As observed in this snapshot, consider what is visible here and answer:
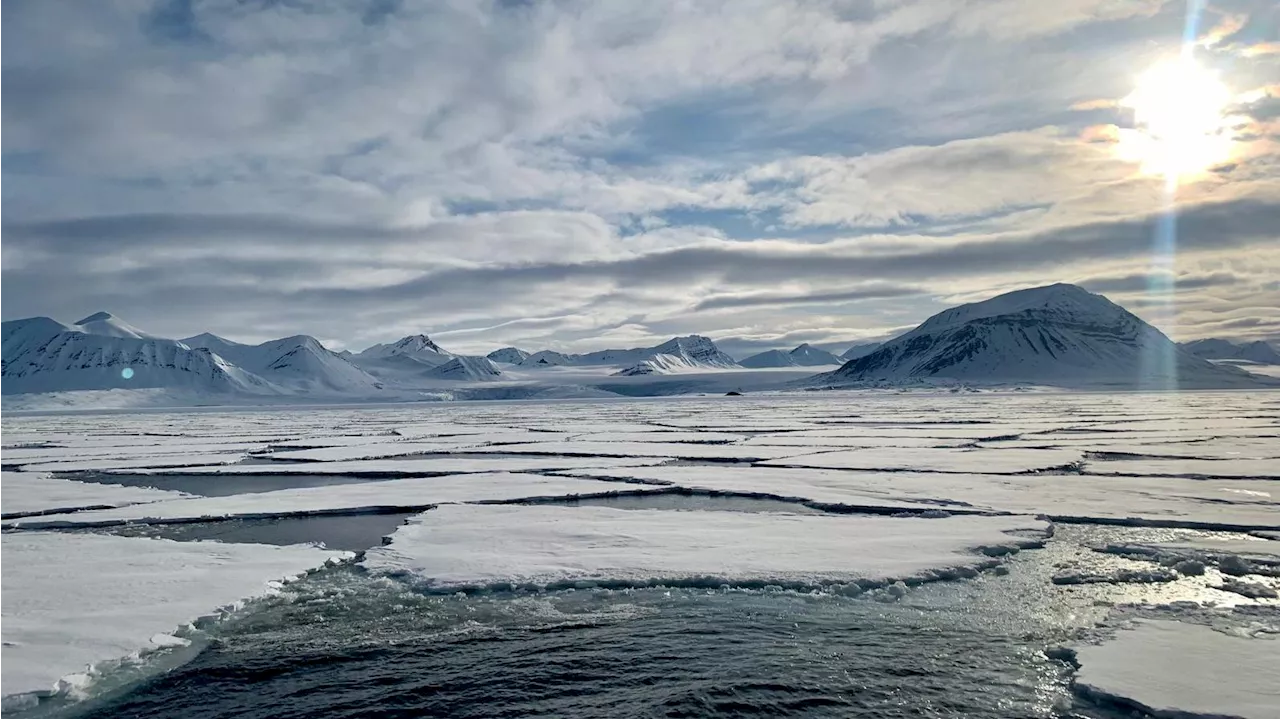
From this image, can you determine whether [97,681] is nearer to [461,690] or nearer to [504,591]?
[461,690]

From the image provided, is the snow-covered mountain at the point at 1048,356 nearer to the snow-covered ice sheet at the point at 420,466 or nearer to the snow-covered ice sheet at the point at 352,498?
the snow-covered ice sheet at the point at 420,466

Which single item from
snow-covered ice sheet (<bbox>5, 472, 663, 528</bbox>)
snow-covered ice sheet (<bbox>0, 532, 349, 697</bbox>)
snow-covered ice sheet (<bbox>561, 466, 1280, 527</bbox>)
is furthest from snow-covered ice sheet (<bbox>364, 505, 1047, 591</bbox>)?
snow-covered ice sheet (<bbox>5, 472, 663, 528</bbox>)

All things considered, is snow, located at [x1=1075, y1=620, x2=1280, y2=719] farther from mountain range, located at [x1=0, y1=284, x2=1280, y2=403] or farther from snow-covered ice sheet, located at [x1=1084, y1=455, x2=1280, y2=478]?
mountain range, located at [x1=0, y1=284, x2=1280, y2=403]

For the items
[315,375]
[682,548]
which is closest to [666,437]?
[682,548]

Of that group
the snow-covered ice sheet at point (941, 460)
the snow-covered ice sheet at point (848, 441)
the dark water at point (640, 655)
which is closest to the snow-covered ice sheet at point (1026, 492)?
the snow-covered ice sheet at point (941, 460)

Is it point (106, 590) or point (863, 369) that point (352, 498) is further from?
point (863, 369)
